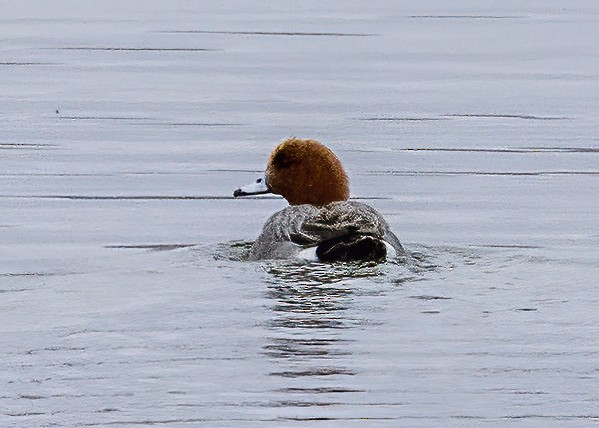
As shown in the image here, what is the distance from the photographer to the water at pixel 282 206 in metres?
7.05

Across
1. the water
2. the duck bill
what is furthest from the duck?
the water

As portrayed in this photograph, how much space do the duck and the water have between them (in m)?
0.14

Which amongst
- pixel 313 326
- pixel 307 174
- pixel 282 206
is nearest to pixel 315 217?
pixel 307 174

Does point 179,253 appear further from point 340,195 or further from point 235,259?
point 340,195

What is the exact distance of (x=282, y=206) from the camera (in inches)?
489

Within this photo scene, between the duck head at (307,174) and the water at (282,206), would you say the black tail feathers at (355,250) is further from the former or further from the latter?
the duck head at (307,174)

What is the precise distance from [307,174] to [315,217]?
36.3 inches

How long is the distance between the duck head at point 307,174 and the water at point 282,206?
0.45 metres

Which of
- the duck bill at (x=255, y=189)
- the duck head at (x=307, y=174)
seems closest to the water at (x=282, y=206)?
the duck bill at (x=255, y=189)

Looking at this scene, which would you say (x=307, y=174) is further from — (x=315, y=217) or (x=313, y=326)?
(x=313, y=326)

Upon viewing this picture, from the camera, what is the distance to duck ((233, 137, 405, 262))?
9.28 m

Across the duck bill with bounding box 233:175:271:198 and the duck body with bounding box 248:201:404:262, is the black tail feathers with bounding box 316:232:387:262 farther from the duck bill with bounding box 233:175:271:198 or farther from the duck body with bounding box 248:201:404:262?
the duck bill with bounding box 233:175:271:198

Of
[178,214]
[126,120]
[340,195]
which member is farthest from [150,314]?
[126,120]

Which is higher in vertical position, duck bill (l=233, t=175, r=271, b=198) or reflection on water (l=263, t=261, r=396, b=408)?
duck bill (l=233, t=175, r=271, b=198)
